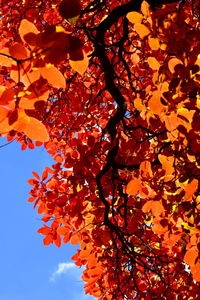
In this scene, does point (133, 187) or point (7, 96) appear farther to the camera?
point (133, 187)

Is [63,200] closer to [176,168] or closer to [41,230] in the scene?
[41,230]

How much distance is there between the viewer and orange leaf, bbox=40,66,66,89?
157cm

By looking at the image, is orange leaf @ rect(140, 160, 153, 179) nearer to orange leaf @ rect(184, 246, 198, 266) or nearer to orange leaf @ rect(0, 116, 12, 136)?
orange leaf @ rect(184, 246, 198, 266)

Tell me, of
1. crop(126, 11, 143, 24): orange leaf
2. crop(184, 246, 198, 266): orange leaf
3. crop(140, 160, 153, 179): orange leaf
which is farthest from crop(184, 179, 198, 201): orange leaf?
crop(126, 11, 143, 24): orange leaf

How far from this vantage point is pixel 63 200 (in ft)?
17.5

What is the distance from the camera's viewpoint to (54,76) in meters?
1.59

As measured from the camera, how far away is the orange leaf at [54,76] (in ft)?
5.14

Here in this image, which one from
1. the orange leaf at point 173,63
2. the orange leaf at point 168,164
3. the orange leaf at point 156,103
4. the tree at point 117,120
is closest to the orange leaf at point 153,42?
the tree at point 117,120

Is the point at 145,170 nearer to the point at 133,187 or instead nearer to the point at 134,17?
the point at 133,187

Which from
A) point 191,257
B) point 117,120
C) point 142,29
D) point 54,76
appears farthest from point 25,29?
point 117,120

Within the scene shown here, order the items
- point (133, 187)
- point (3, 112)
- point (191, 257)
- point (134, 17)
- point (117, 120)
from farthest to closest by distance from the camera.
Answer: point (117, 120)
point (133, 187)
point (191, 257)
point (134, 17)
point (3, 112)

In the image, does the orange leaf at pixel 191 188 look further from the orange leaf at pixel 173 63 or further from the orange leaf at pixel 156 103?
the orange leaf at pixel 173 63

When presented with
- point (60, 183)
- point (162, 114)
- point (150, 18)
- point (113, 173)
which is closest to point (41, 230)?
point (60, 183)

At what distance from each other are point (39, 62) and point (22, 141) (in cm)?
555
